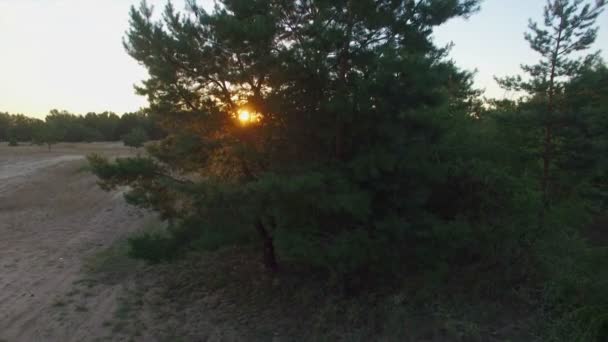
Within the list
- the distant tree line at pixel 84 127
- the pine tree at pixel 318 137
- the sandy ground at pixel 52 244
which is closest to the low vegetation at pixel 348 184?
the pine tree at pixel 318 137

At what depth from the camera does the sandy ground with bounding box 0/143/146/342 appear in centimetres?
669

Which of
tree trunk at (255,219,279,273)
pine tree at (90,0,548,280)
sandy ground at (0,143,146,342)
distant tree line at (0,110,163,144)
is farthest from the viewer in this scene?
distant tree line at (0,110,163,144)

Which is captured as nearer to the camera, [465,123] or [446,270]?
[446,270]

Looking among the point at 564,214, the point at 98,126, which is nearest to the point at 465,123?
the point at 564,214

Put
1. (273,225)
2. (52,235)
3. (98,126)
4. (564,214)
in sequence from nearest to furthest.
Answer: (273,225), (564,214), (52,235), (98,126)

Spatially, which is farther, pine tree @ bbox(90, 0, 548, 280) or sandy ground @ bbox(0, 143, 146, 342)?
sandy ground @ bbox(0, 143, 146, 342)

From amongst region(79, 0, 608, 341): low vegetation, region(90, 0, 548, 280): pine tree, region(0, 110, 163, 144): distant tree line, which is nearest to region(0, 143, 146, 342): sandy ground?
region(79, 0, 608, 341): low vegetation

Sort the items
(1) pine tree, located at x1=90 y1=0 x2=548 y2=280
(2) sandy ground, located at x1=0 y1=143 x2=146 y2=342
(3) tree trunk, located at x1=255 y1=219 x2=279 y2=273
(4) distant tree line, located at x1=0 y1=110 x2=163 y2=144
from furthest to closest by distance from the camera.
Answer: (4) distant tree line, located at x1=0 y1=110 x2=163 y2=144 < (3) tree trunk, located at x1=255 y1=219 x2=279 y2=273 < (2) sandy ground, located at x1=0 y1=143 x2=146 y2=342 < (1) pine tree, located at x1=90 y1=0 x2=548 y2=280

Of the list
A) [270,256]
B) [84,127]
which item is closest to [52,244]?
[270,256]

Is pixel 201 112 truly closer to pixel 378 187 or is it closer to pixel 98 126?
pixel 378 187

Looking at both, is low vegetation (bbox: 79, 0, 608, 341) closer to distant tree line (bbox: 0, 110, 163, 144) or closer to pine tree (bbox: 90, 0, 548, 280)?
pine tree (bbox: 90, 0, 548, 280)

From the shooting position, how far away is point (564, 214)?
25.5ft

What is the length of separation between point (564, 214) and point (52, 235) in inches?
529

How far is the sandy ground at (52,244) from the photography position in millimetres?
6695
